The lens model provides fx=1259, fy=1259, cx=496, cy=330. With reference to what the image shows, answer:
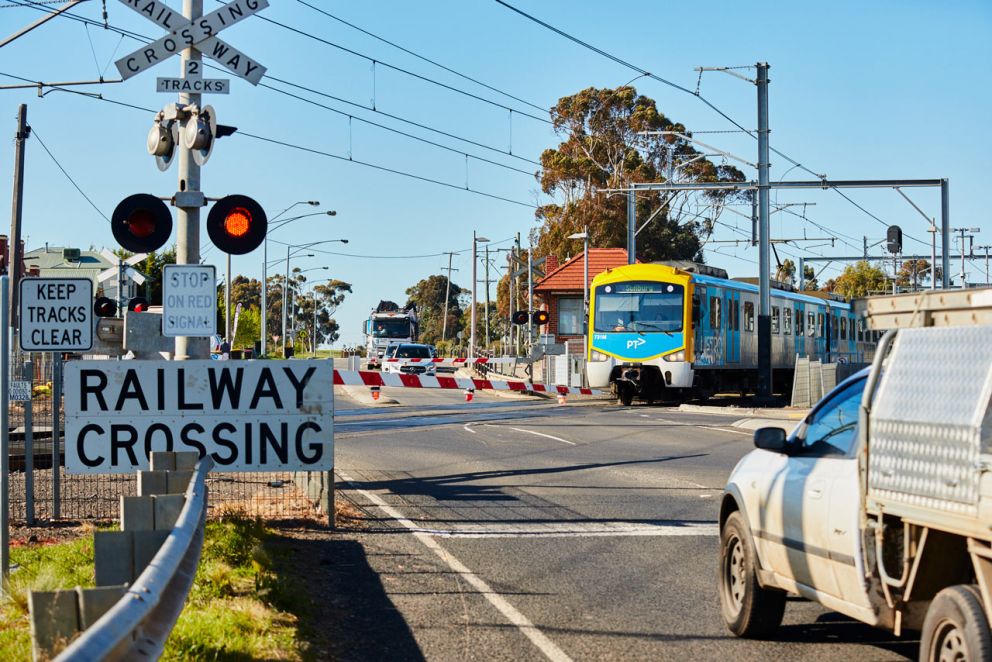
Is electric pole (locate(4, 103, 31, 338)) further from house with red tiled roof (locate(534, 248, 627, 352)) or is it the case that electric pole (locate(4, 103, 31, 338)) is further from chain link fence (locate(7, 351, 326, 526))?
house with red tiled roof (locate(534, 248, 627, 352))

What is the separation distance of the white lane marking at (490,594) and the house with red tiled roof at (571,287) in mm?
51944

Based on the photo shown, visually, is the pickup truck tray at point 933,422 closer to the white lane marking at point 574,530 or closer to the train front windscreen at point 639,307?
the white lane marking at point 574,530

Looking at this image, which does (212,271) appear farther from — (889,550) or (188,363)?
(889,550)

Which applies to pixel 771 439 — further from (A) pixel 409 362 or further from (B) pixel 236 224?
(A) pixel 409 362

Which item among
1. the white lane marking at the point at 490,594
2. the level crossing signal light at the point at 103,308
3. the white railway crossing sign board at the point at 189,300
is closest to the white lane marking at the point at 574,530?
the white lane marking at the point at 490,594

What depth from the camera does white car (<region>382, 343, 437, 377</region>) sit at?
51.0 m

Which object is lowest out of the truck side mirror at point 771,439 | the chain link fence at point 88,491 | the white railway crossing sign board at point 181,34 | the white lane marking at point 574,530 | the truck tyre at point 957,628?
the white lane marking at point 574,530

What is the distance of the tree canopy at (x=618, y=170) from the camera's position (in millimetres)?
63875

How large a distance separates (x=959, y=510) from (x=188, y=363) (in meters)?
7.44

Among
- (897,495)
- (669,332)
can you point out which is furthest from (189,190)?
(669,332)

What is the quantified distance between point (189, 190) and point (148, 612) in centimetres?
833

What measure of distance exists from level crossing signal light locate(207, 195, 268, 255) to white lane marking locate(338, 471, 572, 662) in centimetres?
299

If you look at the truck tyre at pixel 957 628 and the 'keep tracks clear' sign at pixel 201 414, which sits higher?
the 'keep tracks clear' sign at pixel 201 414

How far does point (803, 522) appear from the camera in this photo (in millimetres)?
6535
